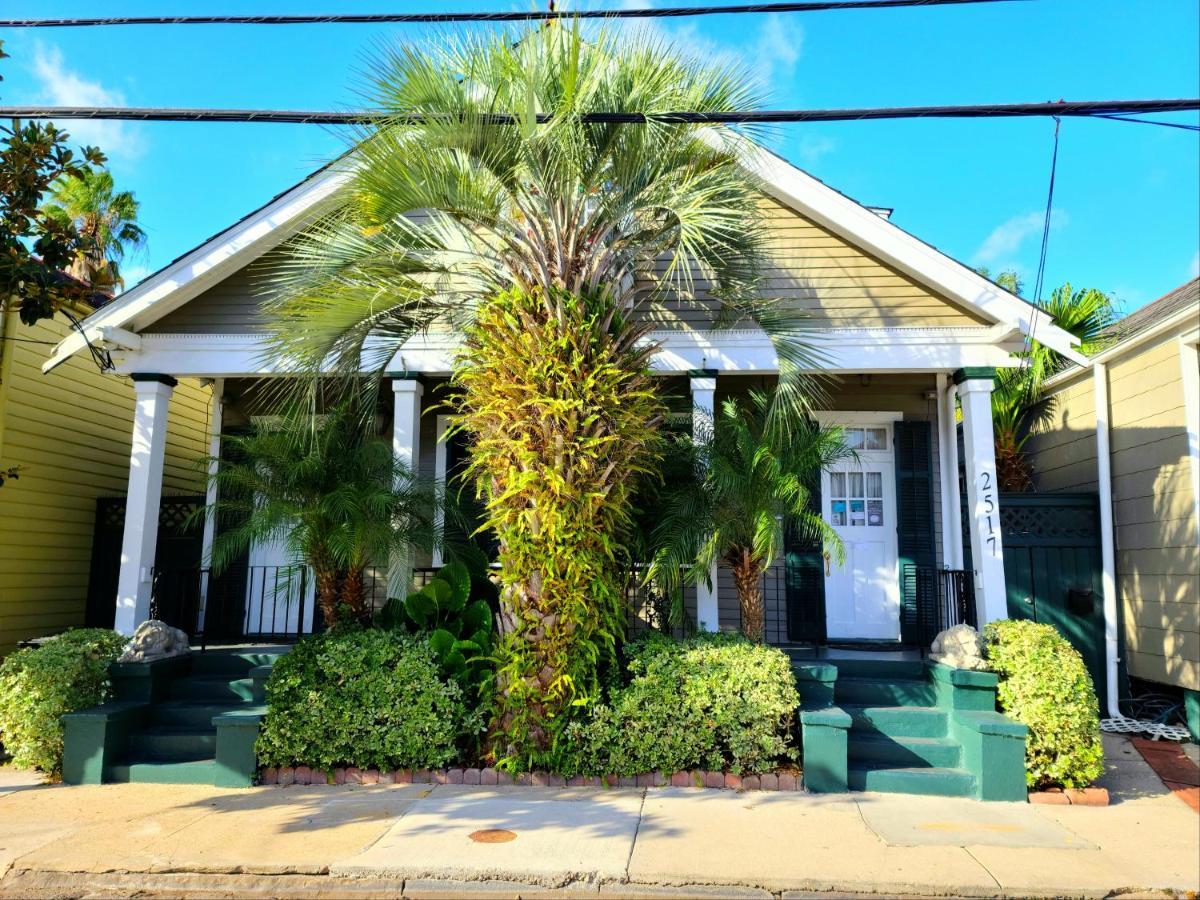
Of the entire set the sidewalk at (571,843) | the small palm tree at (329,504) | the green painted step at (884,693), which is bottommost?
the sidewalk at (571,843)

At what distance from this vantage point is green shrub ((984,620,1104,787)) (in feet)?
20.6

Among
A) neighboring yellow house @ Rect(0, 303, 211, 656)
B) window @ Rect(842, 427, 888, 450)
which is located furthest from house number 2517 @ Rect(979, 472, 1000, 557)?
neighboring yellow house @ Rect(0, 303, 211, 656)

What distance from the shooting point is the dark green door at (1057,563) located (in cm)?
883

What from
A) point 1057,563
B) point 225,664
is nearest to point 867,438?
point 1057,563

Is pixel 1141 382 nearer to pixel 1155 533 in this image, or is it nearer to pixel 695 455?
pixel 1155 533

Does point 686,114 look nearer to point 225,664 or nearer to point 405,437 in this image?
point 405,437

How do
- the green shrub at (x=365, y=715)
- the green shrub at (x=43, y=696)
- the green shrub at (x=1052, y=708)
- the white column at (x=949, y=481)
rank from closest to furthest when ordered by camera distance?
the green shrub at (x=1052, y=708) → the green shrub at (x=365, y=715) → the green shrub at (x=43, y=696) → the white column at (x=949, y=481)

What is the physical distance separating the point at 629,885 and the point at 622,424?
3.24 meters

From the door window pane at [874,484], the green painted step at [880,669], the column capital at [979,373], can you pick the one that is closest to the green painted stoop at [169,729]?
the green painted step at [880,669]

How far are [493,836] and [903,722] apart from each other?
357 centimetres

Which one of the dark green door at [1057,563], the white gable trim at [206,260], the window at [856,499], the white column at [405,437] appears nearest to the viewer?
the white column at [405,437]

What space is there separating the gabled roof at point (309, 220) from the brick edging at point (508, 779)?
15.4ft

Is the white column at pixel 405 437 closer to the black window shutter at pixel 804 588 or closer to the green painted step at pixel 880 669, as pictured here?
the green painted step at pixel 880 669

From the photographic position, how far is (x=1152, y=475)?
26.8 feet
